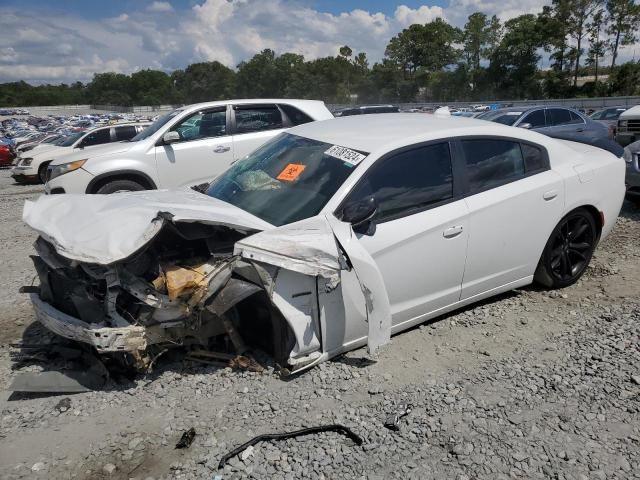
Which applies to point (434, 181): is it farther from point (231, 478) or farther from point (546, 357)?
point (231, 478)

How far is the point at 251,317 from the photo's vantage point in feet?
11.1

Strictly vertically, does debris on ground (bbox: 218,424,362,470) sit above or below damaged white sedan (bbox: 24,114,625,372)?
below

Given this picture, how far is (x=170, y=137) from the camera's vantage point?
23.9ft

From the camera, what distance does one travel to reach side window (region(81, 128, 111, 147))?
Answer: 14991mm

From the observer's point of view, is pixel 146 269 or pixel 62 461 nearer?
pixel 62 461

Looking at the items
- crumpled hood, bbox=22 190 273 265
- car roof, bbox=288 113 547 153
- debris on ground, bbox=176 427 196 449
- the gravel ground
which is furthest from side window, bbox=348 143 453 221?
debris on ground, bbox=176 427 196 449

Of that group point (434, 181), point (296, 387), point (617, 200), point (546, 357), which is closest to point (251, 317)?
point (296, 387)

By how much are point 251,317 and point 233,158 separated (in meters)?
4.76

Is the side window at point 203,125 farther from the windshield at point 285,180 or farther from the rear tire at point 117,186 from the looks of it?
the windshield at point 285,180

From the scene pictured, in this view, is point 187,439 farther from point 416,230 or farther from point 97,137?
point 97,137

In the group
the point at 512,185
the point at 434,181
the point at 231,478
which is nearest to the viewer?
the point at 231,478

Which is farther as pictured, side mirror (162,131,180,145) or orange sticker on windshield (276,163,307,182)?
side mirror (162,131,180,145)

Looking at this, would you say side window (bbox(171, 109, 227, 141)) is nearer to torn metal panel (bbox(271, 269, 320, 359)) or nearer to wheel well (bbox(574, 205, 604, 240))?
torn metal panel (bbox(271, 269, 320, 359))

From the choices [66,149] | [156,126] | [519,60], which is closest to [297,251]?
[156,126]
